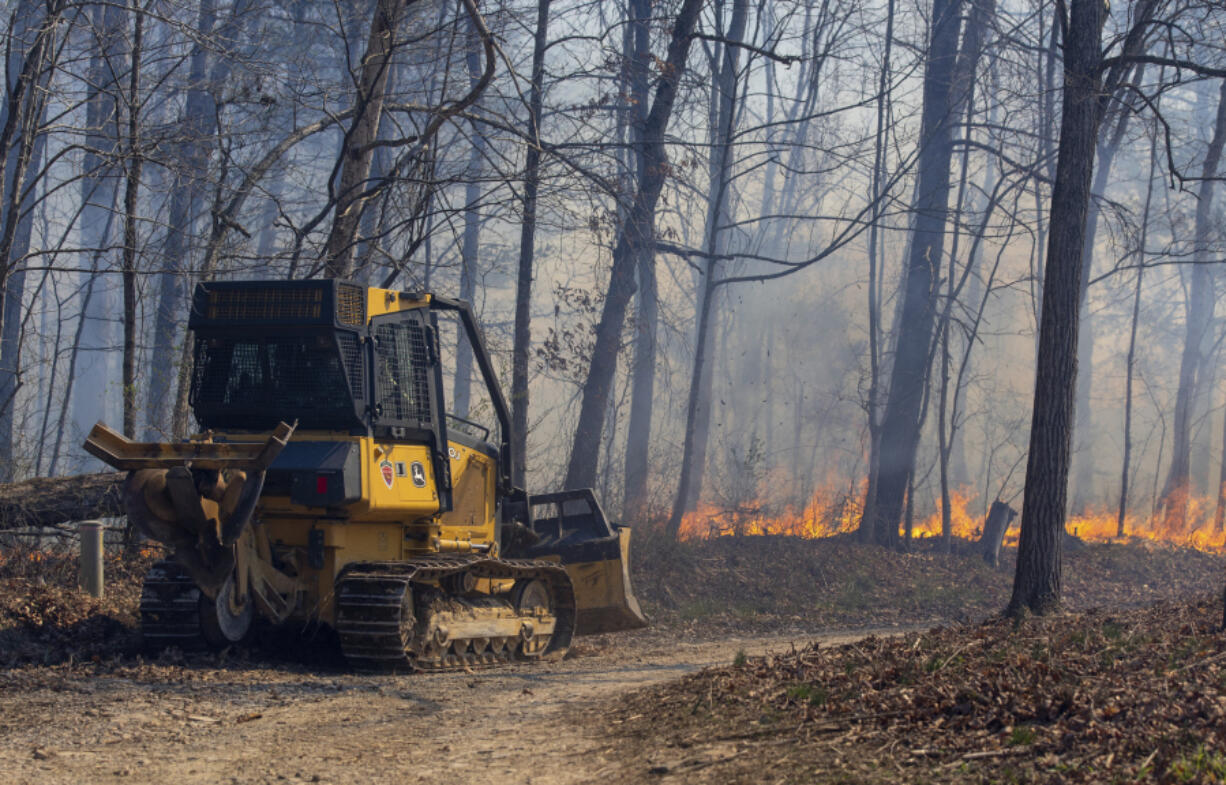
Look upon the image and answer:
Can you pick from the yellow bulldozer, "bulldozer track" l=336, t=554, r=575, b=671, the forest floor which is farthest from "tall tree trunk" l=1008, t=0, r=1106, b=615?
the yellow bulldozer

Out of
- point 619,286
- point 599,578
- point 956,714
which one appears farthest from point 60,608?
point 619,286

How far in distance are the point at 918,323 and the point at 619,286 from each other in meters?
7.60

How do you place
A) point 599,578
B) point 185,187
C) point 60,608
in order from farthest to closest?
point 185,187 < point 599,578 < point 60,608

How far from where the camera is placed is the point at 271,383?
29.8ft

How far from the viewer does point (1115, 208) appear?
13.7m

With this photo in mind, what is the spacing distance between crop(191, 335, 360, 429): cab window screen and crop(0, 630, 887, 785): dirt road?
81.8 inches

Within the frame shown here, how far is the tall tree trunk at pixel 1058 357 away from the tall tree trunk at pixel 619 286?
7099 millimetres

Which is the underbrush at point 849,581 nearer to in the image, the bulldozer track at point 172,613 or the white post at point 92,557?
the white post at point 92,557

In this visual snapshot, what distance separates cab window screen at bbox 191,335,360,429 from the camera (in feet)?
29.1

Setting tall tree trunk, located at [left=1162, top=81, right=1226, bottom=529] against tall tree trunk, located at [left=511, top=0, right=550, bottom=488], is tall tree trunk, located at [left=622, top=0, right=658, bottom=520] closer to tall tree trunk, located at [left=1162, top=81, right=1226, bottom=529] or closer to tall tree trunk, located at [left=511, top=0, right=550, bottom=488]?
tall tree trunk, located at [left=511, top=0, right=550, bottom=488]

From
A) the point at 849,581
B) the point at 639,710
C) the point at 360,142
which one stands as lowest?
the point at 849,581

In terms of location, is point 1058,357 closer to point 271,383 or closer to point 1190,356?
point 271,383

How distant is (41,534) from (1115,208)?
13307 mm

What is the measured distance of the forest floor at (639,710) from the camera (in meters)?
4.73
